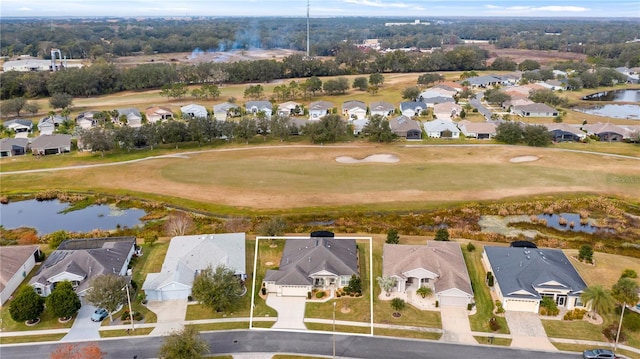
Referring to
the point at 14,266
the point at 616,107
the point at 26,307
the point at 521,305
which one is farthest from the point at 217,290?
the point at 616,107

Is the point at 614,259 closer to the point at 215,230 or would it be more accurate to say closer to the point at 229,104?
the point at 215,230

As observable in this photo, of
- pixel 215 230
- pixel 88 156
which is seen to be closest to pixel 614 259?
pixel 215 230

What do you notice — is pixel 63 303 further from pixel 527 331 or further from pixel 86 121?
pixel 86 121

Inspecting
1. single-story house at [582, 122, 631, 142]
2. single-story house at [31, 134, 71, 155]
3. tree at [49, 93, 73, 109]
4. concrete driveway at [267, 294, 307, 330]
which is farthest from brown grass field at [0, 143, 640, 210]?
tree at [49, 93, 73, 109]

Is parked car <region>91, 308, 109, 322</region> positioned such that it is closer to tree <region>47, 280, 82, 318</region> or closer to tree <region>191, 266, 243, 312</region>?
tree <region>47, 280, 82, 318</region>

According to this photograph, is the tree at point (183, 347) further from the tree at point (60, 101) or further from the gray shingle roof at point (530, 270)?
the tree at point (60, 101)
